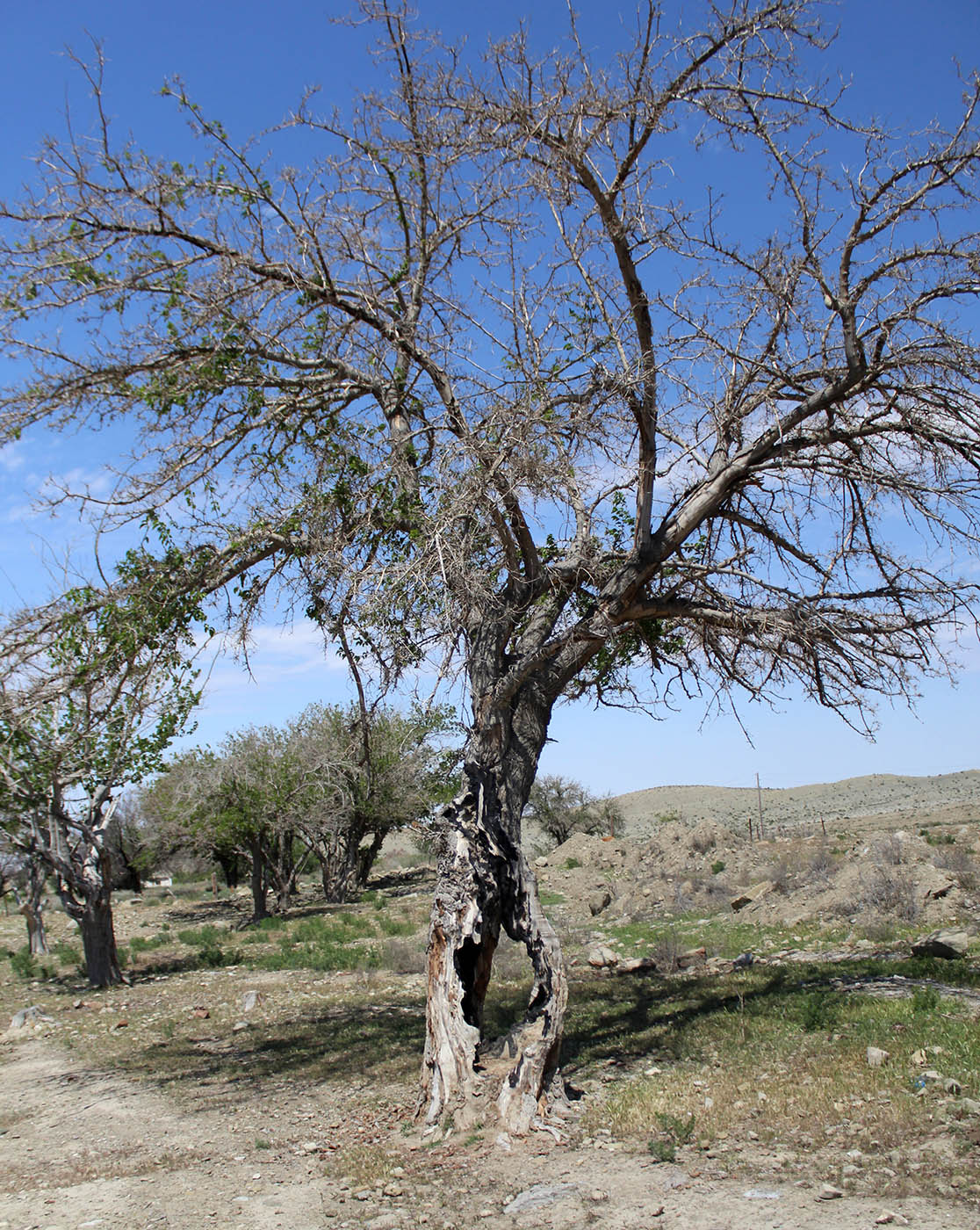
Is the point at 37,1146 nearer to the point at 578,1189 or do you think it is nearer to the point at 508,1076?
the point at 508,1076

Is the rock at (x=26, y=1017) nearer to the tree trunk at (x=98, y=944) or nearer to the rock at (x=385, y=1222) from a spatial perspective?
the tree trunk at (x=98, y=944)

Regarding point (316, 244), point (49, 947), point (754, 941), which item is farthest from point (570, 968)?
point (49, 947)

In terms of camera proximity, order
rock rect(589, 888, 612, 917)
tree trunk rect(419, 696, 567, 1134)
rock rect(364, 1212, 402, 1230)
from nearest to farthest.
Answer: rock rect(364, 1212, 402, 1230), tree trunk rect(419, 696, 567, 1134), rock rect(589, 888, 612, 917)

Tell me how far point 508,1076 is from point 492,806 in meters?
2.00

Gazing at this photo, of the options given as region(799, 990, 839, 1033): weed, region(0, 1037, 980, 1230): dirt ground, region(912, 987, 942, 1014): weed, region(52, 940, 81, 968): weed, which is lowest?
region(52, 940, 81, 968): weed

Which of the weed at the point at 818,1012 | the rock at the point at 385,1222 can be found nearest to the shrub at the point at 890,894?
the weed at the point at 818,1012

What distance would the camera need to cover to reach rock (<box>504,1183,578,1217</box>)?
4801 mm

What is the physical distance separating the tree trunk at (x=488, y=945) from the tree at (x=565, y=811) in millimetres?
33851

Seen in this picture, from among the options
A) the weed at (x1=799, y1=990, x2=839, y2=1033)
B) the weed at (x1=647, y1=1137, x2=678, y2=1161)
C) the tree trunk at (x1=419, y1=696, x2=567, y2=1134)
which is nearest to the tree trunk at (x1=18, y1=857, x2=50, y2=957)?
the tree trunk at (x1=419, y1=696, x2=567, y2=1134)

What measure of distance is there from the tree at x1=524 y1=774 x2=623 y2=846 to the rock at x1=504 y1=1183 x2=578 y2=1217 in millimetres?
36088

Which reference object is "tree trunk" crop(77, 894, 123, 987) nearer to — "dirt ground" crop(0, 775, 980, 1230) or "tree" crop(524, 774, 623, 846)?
"dirt ground" crop(0, 775, 980, 1230)

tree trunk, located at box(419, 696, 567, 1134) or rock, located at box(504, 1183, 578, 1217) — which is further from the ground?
tree trunk, located at box(419, 696, 567, 1134)

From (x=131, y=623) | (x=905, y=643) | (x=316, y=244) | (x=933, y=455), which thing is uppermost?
(x=316, y=244)

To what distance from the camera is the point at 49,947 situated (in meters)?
21.5
